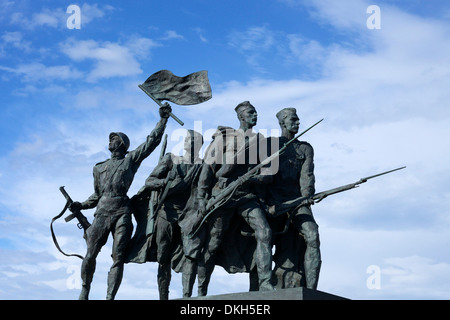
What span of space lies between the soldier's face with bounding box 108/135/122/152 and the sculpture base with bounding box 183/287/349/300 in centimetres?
366

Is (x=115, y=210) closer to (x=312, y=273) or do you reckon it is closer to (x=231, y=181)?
(x=231, y=181)

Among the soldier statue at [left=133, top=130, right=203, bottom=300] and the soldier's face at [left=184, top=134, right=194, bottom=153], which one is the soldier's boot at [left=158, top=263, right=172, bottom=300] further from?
the soldier's face at [left=184, top=134, right=194, bottom=153]

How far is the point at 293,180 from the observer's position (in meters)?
14.4

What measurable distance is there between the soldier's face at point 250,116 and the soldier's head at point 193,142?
1.28 meters

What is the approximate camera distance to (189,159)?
50.1 ft

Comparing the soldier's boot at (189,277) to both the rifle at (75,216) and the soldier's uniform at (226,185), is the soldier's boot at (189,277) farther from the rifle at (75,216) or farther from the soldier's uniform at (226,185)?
the rifle at (75,216)

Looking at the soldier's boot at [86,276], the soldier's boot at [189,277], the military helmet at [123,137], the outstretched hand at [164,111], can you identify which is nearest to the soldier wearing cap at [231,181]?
the soldier's boot at [189,277]

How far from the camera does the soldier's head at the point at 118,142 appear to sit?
15.5 metres

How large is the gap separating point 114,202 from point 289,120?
3.34 meters

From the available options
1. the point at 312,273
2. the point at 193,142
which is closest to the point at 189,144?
the point at 193,142
